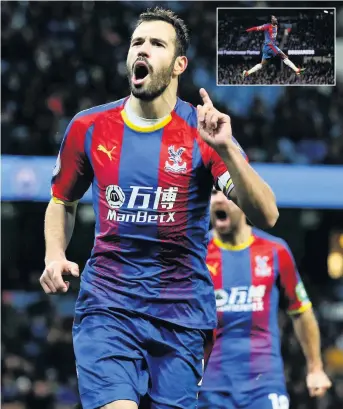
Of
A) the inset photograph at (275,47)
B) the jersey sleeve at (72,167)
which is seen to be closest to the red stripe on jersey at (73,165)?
the jersey sleeve at (72,167)

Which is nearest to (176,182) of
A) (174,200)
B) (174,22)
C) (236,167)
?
(174,200)

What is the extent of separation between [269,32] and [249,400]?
1973 mm

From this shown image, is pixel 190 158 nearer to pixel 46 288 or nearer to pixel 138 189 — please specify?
pixel 138 189

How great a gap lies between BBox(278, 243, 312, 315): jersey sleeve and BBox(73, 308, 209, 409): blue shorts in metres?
1.95

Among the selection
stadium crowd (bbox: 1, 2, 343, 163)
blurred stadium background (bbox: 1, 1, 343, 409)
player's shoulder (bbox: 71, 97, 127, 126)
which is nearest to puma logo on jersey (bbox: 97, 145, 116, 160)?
player's shoulder (bbox: 71, 97, 127, 126)

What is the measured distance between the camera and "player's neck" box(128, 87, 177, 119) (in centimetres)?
354

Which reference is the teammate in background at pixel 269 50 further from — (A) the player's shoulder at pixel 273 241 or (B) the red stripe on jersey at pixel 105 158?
(B) the red stripe on jersey at pixel 105 158

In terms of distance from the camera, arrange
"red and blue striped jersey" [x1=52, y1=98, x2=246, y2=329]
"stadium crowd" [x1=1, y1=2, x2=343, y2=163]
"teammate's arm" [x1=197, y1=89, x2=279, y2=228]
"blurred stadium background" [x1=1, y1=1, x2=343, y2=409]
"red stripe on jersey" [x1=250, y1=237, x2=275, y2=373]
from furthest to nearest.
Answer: "stadium crowd" [x1=1, y1=2, x2=343, y2=163] < "blurred stadium background" [x1=1, y1=1, x2=343, y2=409] < "red stripe on jersey" [x1=250, y1=237, x2=275, y2=373] < "red and blue striped jersey" [x1=52, y1=98, x2=246, y2=329] < "teammate's arm" [x1=197, y1=89, x2=279, y2=228]

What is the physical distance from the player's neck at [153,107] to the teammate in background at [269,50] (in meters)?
1.56

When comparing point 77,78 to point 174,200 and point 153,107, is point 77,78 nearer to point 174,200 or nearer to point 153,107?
point 153,107

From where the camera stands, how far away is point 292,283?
533 centimetres

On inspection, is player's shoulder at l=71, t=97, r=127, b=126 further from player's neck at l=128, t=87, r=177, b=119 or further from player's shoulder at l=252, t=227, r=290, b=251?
player's shoulder at l=252, t=227, r=290, b=251

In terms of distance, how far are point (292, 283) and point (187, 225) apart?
6.60 ft

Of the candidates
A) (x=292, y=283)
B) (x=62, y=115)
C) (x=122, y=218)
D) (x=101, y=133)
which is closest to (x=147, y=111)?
(x=101, y=133)
